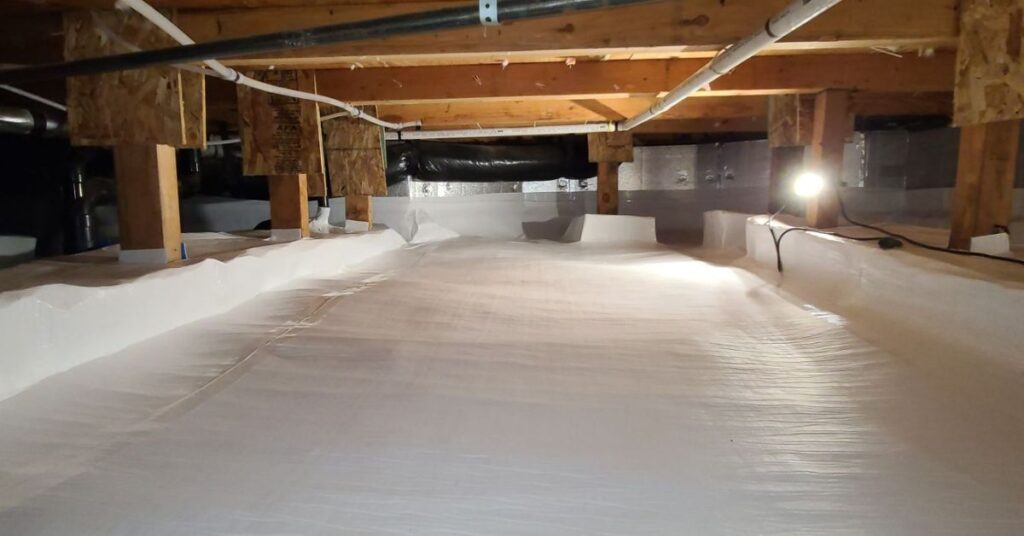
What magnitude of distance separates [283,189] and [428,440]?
2.36 metres

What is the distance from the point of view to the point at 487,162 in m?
5.56

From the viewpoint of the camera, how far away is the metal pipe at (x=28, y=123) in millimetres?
2758

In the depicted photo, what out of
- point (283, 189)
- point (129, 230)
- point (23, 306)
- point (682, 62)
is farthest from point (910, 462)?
point (283, 189)

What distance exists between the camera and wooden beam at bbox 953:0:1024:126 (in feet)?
5.25

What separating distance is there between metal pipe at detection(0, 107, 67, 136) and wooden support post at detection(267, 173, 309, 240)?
46.4 inches

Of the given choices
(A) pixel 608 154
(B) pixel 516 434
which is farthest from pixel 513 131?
(B) pixel 516 434

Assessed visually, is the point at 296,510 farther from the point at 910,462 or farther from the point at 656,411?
the point at 910,462

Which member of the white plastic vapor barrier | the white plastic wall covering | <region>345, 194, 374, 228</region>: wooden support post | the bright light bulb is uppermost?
the bright light bulb

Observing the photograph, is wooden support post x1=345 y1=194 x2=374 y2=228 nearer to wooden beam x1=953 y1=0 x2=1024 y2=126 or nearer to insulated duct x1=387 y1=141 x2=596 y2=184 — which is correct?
insulated duct x1=387 y1=141 x2=596 y2=184

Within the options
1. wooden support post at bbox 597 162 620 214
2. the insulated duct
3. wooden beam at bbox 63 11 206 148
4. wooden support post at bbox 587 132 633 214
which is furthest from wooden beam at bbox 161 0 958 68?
the insulated duct

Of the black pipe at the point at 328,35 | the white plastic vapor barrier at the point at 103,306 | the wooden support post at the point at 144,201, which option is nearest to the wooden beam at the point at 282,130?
the white plastic vapor barrier at the point at 103,306

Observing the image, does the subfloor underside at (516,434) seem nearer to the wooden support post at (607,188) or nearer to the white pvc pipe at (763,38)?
the white pvc pipe at (763,38)

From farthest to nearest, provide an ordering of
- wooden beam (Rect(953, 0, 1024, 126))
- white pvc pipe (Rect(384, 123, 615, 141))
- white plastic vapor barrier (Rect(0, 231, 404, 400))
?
white pvc pipe (Rect(384, 123, 615, 141))
wooden beam (Rect(953, 0, 1024, 126))
white plastic vapor barrier (Rect(0, 231, 404, 400))

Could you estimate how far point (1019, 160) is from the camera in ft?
13.3
